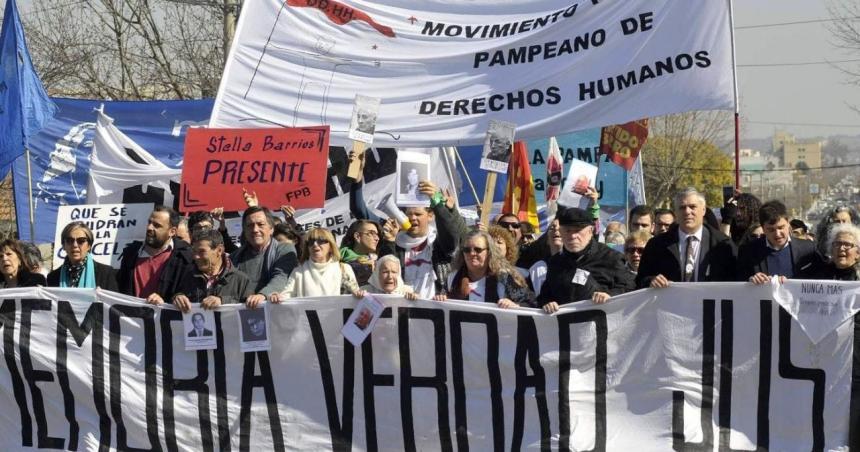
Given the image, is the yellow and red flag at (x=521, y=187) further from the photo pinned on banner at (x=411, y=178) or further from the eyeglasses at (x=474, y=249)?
the eyeglasses at (x=474, y=249)

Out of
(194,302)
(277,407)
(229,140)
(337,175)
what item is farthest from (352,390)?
(337,175)

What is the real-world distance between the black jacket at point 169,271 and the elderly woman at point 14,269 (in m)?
0.52

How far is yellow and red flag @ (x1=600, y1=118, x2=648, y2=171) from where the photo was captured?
13.8 meters

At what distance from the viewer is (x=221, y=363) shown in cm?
794

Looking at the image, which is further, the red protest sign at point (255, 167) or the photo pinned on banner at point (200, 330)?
the red protest sign at point (255, 167)

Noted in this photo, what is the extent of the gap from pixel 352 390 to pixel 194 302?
1103 millimetres

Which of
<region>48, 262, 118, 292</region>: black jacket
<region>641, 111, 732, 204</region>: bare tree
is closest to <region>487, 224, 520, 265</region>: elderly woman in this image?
<region>48, 262, 118, 292</region>: black jacket

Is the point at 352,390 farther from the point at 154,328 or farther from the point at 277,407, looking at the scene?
the point at 154,328

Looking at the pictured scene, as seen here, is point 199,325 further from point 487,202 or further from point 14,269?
point 487,202

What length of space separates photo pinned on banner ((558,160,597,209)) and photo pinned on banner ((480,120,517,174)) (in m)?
0.86

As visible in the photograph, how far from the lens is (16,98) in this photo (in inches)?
451

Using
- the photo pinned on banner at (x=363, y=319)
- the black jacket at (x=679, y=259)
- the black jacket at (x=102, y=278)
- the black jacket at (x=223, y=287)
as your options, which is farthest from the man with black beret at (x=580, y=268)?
the black jacket at (x=102, y=278)

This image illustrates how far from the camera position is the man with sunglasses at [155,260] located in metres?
8.37

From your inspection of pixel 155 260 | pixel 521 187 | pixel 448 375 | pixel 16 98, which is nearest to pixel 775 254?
pixel 448 375
